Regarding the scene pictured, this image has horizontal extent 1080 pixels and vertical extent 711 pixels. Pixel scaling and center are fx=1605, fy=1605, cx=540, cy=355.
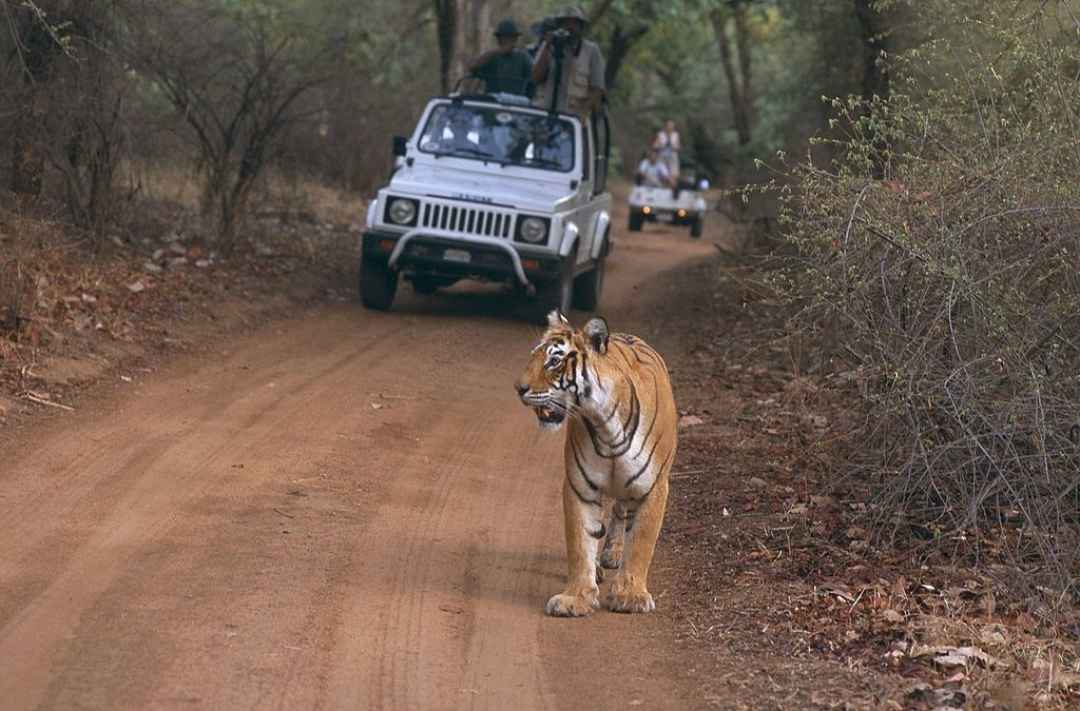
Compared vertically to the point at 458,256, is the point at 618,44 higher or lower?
higher

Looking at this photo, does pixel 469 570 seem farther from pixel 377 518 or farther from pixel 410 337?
pixel 410 337

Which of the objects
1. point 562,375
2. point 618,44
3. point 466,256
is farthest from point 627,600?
Result: point 618,44

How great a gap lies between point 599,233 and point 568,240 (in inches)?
91.6

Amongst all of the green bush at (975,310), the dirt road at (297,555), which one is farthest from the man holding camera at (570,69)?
the green bush at (975,310)

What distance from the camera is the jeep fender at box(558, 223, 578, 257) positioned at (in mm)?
15398

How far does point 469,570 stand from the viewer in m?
7.74

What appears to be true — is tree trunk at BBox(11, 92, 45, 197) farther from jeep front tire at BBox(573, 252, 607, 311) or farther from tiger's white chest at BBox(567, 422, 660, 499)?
tiger's white chest at BBox(567, 422, 660, 499)

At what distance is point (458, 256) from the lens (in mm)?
15281

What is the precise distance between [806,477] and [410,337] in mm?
5912

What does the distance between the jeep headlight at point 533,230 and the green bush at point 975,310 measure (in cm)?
676

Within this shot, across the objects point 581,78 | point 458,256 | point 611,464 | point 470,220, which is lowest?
point 458,256

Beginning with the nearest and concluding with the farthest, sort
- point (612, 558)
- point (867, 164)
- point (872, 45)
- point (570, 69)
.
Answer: point (612, 558) < point (867, 164) < point (872, 45) < point (570, 69)

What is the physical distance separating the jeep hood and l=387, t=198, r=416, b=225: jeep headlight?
0.13 m

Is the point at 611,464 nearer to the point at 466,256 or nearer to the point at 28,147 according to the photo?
the point at 466,256
